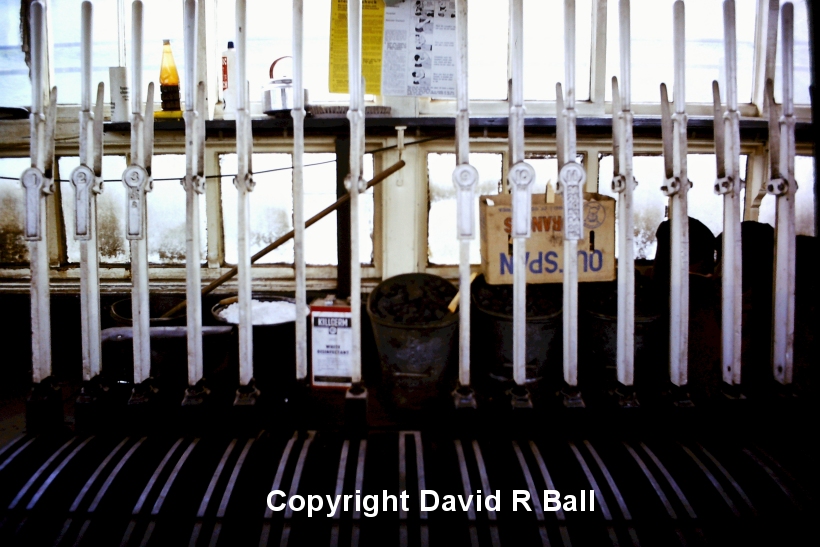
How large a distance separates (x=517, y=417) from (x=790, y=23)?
4.99ft

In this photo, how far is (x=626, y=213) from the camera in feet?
5.20

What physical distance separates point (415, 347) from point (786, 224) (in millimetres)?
1424

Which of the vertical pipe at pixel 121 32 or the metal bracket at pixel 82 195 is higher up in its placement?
the vertical pipe at pixel 121 32

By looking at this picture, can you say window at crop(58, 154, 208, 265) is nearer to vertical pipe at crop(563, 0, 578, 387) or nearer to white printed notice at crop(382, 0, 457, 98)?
white printed notice at crop(382, 0, 457, 98)

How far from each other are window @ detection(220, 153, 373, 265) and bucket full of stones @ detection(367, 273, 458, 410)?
667mm

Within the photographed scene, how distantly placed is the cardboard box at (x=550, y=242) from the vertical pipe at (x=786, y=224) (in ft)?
2.70

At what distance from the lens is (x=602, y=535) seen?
4.20 ft

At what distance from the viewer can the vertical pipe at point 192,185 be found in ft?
5.11

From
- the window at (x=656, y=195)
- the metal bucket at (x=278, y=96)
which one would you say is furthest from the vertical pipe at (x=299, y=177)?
the window at (x=656, y=195)

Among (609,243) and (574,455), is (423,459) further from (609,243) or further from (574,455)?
(609,243)

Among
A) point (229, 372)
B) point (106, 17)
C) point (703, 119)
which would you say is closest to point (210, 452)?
point (229, 372)

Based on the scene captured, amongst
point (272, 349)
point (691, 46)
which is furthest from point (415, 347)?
point (691, 46)

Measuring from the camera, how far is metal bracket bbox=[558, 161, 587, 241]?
4.97 ft

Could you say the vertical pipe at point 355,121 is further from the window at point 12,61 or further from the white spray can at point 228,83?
the window at point 12,61
